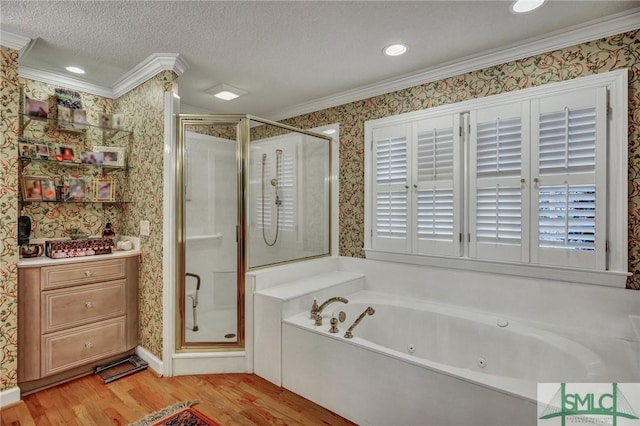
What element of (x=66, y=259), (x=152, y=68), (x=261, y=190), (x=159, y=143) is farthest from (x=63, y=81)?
(x=261, y=190)

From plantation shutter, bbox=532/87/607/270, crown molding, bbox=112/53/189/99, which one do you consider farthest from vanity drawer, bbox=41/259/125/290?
plantation shutter, bbox=532/87/607/270

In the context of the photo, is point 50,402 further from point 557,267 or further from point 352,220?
point 557,267

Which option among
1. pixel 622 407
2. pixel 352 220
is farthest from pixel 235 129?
pixel 622 407

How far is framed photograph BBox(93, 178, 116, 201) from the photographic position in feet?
9.51

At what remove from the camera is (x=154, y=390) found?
92.4 inches

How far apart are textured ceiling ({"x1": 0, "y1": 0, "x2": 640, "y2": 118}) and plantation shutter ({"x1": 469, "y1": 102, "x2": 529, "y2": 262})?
0.54 meters

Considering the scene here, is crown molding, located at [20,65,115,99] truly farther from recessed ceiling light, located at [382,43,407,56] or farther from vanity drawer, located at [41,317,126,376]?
recessed ceiling light, located at [382,43,407,56]

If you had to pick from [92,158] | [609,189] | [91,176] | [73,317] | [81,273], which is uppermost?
[92,158]

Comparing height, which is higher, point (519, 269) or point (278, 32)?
point (278, 32)

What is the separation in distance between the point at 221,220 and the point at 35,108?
1.63 meters

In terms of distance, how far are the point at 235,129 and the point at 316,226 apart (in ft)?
4.38

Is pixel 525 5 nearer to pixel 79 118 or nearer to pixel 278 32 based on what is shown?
pixel 278 32

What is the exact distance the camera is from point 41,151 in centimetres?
262

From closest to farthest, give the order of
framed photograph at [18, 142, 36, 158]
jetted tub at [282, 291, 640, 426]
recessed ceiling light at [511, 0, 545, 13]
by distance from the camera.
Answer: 1. jetted tub at [282, 291, 640, 426]
2. recessed ceiling light at [511, 0, 545, 13]
3. framed photograph at [18, 142, 36, 158]
